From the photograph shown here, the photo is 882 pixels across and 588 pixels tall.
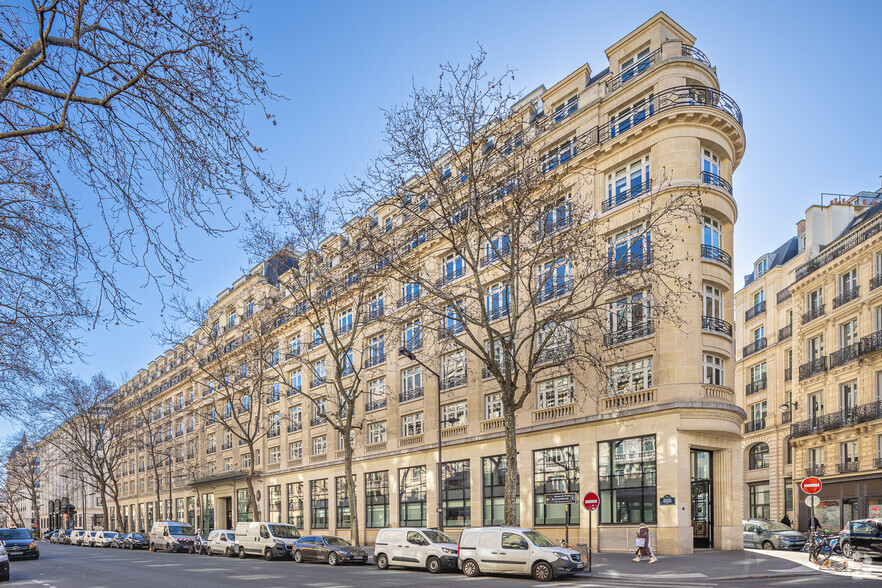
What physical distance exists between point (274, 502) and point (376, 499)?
1602 cm

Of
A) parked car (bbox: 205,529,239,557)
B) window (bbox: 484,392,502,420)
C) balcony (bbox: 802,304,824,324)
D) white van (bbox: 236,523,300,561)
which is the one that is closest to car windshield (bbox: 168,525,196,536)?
parked car (bbox: 205,529,239,557)

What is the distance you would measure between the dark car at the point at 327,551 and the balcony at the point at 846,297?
107 feet

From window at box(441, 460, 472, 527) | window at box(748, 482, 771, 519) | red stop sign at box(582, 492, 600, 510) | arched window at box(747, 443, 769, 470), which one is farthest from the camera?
arched window at box(747, 443, 769, 470)

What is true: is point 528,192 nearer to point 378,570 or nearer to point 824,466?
point 378,570

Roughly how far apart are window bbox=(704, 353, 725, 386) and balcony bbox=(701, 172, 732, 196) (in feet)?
23.3

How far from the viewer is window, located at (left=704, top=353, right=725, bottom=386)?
28.7m

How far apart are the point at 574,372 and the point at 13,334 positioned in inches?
869

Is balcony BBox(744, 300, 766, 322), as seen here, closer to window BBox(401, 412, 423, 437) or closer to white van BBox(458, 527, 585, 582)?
window BBox(401, 412, 423, 437)

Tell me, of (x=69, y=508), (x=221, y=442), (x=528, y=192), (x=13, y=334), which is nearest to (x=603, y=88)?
(x=528, y=192)

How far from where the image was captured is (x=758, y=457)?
56.3 metres

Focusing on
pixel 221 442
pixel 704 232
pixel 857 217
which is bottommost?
pixel 221 442

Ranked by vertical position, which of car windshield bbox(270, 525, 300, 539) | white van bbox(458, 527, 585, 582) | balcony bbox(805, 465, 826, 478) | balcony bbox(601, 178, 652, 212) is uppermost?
balcony bbox(601, 178, 652, 212)

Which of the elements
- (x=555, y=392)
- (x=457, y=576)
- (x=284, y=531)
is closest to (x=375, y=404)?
(x=284, y=531)

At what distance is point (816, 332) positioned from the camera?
46.9 m
